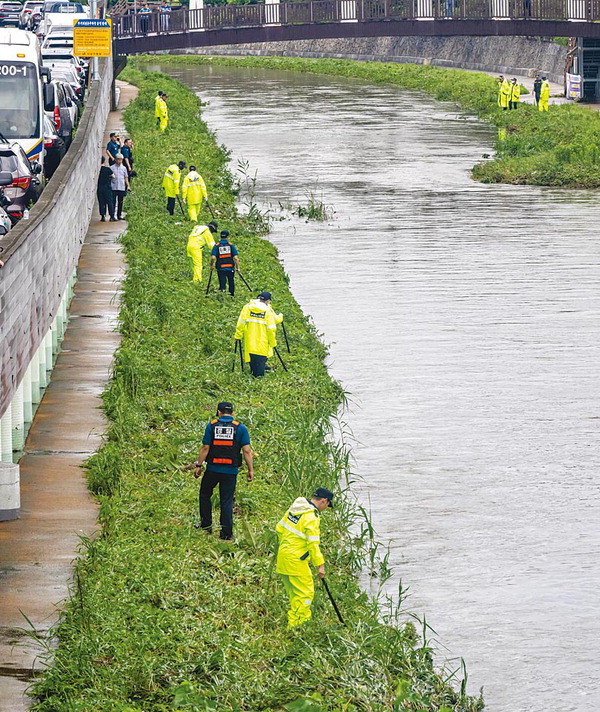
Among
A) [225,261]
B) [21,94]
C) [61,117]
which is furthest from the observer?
[61,117]

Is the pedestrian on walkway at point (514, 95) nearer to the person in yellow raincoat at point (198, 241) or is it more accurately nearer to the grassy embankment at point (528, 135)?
the grassy embankment at point (528, 135)

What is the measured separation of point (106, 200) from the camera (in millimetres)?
33375

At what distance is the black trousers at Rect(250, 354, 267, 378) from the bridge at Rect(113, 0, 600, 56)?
147ft

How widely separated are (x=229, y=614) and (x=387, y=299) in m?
16.3

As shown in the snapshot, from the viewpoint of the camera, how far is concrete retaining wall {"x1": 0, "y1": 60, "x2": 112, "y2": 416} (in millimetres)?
14336

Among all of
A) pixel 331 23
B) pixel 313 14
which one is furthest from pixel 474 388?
pixel 313 14

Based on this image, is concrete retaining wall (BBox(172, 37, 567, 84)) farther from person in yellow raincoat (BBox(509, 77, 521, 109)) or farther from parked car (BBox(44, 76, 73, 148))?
parked car (BBox(44, 76, 73, 148))

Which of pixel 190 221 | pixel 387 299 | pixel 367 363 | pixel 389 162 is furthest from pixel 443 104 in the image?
pixel 367 363

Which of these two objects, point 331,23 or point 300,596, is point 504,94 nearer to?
point 331,23

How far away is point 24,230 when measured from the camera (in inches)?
640

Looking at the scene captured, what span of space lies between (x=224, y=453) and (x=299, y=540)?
1807 mm

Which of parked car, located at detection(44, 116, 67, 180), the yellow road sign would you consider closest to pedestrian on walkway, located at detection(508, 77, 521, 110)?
the yellow road sign

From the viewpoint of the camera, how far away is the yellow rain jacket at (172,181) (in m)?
33.6

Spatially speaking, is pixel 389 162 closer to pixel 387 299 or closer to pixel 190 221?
pixel 190 221
